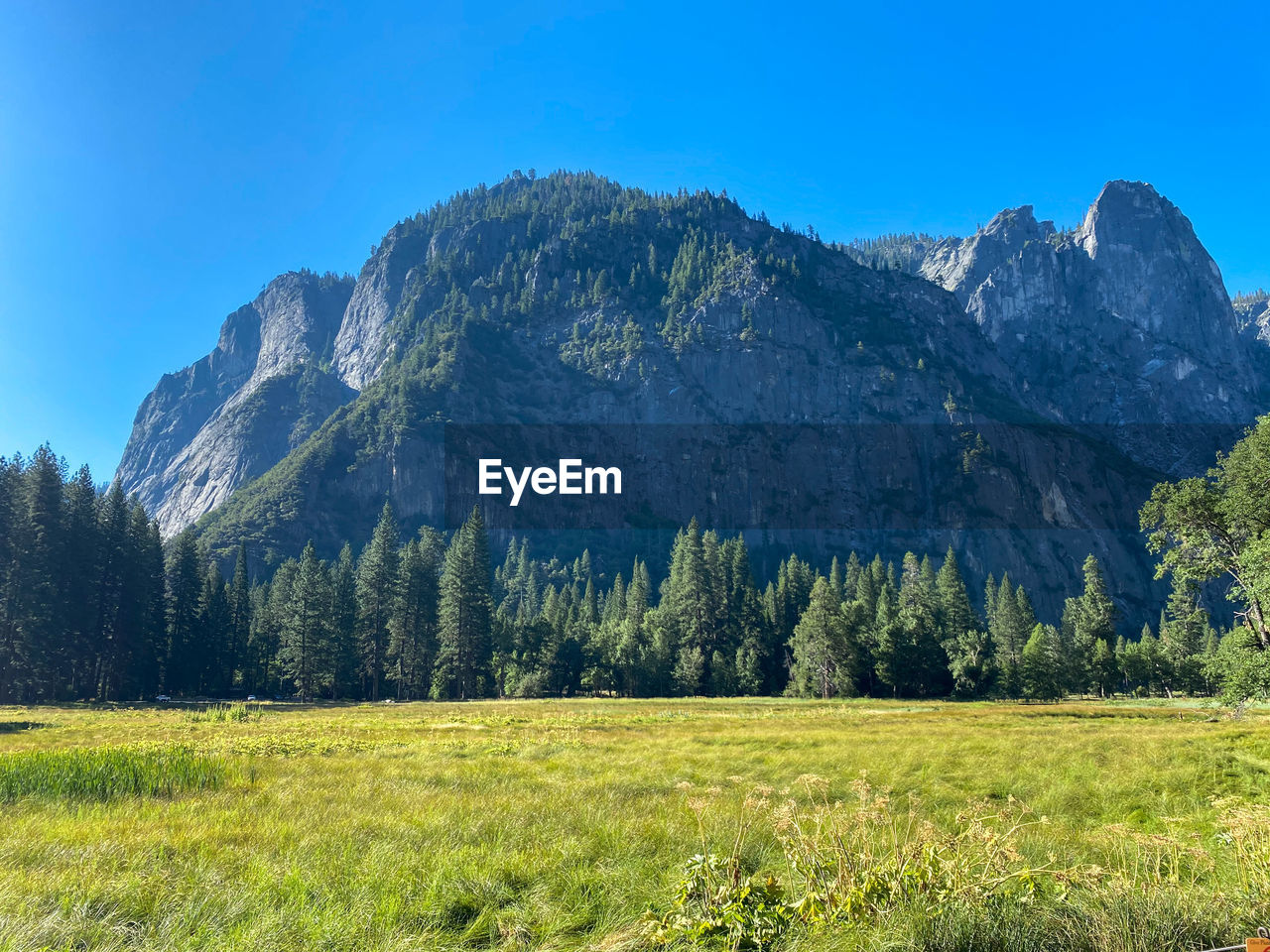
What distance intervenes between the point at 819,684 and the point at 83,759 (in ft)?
217

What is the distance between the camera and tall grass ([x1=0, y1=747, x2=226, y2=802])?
47.5ft

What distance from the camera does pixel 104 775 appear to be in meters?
15.4

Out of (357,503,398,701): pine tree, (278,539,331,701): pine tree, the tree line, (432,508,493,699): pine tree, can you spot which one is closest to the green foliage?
the tree line

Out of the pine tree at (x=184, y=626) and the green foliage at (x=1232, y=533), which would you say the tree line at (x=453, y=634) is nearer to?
the pine tree at (x=184, y=626)

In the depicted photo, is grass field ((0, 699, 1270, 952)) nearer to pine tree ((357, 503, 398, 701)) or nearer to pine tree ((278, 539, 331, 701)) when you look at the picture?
pine tree ((278, 539, 331, 701))

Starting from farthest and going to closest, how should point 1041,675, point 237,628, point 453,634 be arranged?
point 237,628
point 453,634
point 1041,675

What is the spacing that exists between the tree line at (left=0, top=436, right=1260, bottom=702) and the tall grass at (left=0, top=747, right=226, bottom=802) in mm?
54355

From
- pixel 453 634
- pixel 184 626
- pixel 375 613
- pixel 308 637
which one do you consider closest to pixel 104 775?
pixel 308 637

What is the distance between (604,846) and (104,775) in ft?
41.2

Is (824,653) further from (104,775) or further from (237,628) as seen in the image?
(237,628)

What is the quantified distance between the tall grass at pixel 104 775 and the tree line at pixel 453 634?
5435cm

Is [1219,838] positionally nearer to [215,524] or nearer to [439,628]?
[439,628]

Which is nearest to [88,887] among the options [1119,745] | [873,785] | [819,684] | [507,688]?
[873,785]

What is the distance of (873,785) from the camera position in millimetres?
16625
